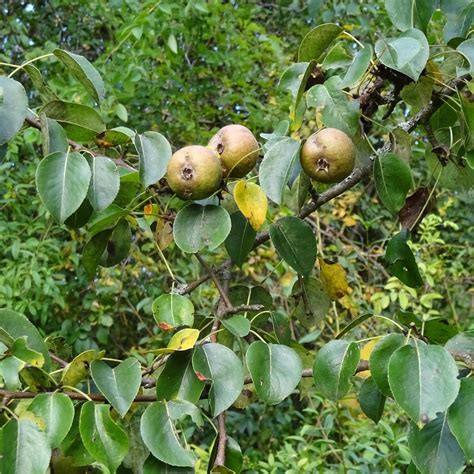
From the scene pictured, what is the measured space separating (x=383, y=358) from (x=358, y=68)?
0.85 feet

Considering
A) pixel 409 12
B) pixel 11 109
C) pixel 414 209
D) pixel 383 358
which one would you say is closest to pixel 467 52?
pixel 409 12

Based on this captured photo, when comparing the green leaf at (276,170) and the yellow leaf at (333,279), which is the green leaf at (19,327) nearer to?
the green leaf at (276,170)

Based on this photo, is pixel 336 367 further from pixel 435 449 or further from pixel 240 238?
pixel 240 238

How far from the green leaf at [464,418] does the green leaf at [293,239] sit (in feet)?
0.84

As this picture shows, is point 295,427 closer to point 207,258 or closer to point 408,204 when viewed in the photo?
point 207,258

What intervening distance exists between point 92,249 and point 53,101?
181 mm

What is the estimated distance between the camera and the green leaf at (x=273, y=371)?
62cm

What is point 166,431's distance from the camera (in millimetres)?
593

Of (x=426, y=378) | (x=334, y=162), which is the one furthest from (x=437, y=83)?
(x=426, y=378)

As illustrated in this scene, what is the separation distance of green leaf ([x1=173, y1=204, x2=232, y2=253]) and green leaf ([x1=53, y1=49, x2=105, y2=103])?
0.15 meters

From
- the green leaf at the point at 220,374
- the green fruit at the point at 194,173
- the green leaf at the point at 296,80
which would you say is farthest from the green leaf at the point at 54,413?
the green leaf at the point at 296,80

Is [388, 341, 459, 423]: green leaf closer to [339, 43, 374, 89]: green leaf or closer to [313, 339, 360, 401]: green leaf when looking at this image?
[313, 339, 360, 401]: green leaf

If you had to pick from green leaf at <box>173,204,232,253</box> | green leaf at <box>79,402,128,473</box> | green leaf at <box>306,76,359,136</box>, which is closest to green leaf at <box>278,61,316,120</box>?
green leaf at <box>306,76,359,136</box>

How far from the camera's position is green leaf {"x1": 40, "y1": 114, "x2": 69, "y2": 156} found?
2.21 feet
